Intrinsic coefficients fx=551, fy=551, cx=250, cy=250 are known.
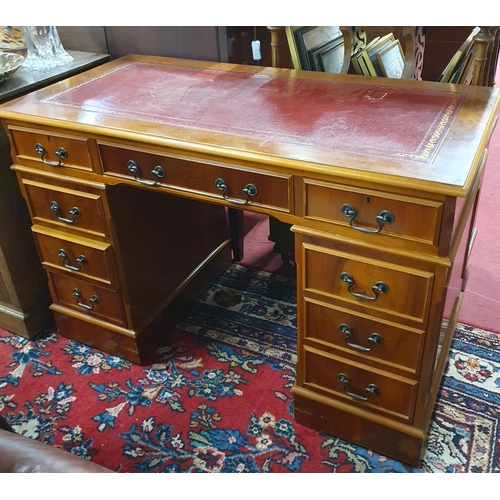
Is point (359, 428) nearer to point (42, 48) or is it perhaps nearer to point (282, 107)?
point (282, 107)

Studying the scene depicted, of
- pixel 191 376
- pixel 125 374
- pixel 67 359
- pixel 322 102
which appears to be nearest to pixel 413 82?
pixel 322 102

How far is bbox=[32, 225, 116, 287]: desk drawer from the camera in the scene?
170cm

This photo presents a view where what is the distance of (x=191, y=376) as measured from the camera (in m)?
1.83

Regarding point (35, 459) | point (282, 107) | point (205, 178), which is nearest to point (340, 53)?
point (282, 107)

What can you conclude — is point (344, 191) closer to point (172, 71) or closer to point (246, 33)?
point (172, 71)

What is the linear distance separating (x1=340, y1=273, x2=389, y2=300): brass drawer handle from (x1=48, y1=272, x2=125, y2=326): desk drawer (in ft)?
2.63

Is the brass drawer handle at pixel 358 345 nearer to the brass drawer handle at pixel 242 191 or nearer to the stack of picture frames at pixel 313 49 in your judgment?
the brass drawer handle at pixel 242 191

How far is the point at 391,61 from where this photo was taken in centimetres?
177

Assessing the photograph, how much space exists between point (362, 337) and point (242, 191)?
0.47 metres

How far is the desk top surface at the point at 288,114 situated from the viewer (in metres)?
1.20

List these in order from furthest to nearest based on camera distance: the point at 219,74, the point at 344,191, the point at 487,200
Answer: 1. the point at 487,200
2. the point at 219,74
3. the point at 344,191

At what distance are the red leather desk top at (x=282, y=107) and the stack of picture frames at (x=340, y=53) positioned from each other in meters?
0.15

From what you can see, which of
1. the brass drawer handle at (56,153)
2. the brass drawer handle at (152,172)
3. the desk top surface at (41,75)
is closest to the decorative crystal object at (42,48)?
the desk top surface at (41,75)

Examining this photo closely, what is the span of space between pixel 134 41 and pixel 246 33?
0.44 meters
